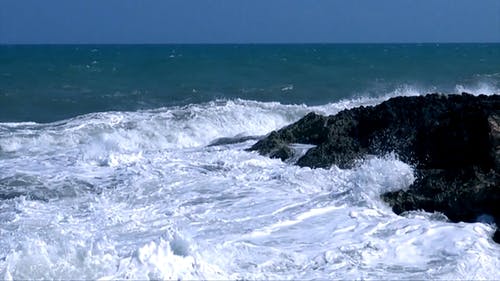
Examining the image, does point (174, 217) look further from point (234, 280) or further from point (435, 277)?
point (435, 277)

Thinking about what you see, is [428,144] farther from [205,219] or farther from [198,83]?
[198,83]

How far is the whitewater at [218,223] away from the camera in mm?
5996

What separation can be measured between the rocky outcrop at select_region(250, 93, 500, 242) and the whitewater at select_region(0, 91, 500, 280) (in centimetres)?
22

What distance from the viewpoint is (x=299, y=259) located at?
20.9ft

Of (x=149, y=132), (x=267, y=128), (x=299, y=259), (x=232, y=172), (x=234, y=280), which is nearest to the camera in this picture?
(x=234, y=280)

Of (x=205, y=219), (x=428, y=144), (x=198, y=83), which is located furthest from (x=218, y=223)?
(x=198, y=83)

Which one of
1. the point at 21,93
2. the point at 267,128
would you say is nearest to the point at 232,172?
the point at 267,128

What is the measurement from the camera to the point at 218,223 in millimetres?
7473

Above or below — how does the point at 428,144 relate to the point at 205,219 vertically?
above

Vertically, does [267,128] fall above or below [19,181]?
above

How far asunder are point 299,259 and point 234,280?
739 mm

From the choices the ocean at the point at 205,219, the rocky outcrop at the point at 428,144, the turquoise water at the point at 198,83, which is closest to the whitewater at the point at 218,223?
the ocean at the point at 205,219

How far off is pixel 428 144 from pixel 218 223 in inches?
115

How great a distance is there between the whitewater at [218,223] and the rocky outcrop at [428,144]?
0.22 meters
